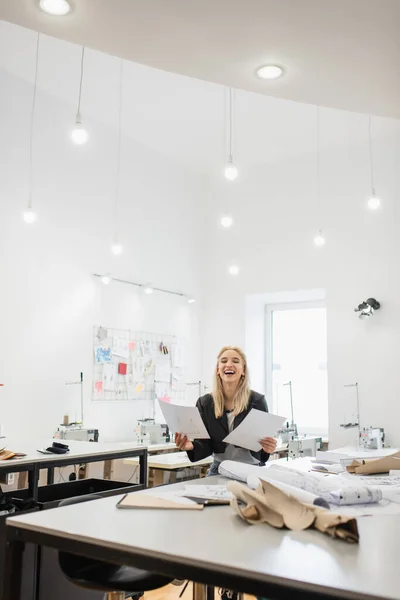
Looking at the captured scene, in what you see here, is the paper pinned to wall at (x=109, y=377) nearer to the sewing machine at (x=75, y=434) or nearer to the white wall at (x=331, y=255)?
the sewing machine at (x=75, y=434)

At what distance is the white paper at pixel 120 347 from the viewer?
5809mm

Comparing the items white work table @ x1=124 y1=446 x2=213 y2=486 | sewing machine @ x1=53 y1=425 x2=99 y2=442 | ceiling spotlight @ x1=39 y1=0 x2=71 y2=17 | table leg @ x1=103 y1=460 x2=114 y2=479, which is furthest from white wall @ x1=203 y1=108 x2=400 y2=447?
ceiling spotlight @ x1=39 y1=0 x2=71 y2=17

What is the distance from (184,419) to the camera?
2.84m

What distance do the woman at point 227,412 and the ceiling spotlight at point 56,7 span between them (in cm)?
196

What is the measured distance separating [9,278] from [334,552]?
163 inches

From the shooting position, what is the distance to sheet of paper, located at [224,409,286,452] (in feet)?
8.71

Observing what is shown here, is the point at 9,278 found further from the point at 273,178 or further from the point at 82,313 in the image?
the point at 273,178

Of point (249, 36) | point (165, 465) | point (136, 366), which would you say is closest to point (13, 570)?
point (249, 36)

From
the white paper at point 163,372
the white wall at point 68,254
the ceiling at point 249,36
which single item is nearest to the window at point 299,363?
the white wall at point 68,254

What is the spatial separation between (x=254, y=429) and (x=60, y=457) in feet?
4.18

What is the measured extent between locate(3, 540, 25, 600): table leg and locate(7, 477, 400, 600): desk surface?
0.19ft

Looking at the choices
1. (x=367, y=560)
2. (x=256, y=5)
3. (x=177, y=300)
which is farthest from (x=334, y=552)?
(x=177, y=300)

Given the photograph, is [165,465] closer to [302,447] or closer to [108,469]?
[108,469]

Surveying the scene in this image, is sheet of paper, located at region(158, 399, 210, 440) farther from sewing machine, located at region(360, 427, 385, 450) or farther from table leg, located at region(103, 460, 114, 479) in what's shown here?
sewing machine, located at region(360, 427, 385, 450)
